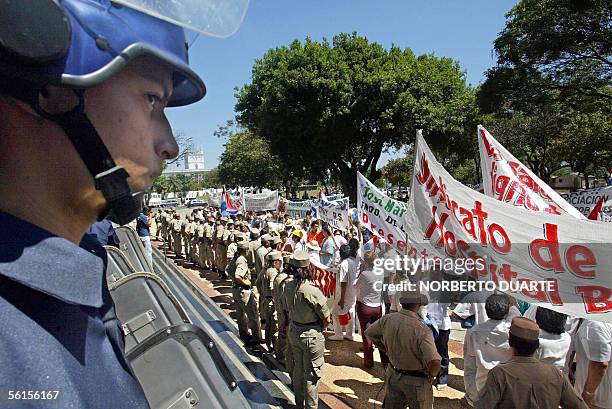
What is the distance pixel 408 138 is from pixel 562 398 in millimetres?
24935

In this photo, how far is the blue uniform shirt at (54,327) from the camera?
71 centimetres

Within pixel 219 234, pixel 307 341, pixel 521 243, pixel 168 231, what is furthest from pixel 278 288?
pixel 168 231

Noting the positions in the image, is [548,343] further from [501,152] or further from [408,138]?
[408,138]

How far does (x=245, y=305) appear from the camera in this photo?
7.97 meters

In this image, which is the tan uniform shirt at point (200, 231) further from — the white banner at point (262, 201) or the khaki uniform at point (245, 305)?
the khaki uniform at point (245, 305)

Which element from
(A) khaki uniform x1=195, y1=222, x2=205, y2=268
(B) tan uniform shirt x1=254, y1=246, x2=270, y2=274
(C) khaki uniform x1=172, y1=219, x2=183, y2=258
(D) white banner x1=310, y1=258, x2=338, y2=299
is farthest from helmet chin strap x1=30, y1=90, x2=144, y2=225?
(C) khaki uniform x1=172, y1=219, x2=183, y2=258

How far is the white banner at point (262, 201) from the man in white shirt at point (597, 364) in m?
14.2

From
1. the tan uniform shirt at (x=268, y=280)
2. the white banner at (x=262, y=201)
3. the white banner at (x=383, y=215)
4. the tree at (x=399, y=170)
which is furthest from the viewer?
the tree at (x=399, y=170)

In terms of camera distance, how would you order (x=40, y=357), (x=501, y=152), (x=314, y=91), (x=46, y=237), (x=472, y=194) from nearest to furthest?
(x=40, y=357)
(x=46, y=237)
(x=472, y=194)
(x=501, y=152)
(x=314, y=91)

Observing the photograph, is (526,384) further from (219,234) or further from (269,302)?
(219,234)

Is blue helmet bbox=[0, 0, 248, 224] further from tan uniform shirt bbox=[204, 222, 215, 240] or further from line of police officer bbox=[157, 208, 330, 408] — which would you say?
tan uniform shirt bbox=[204, 222, 215, 240]

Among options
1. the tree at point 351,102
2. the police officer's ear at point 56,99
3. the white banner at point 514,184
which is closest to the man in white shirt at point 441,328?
the white banner at point 514,184

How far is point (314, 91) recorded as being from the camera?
25.2 m

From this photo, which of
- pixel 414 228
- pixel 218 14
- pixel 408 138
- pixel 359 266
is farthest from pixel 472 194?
pixel 408 138
